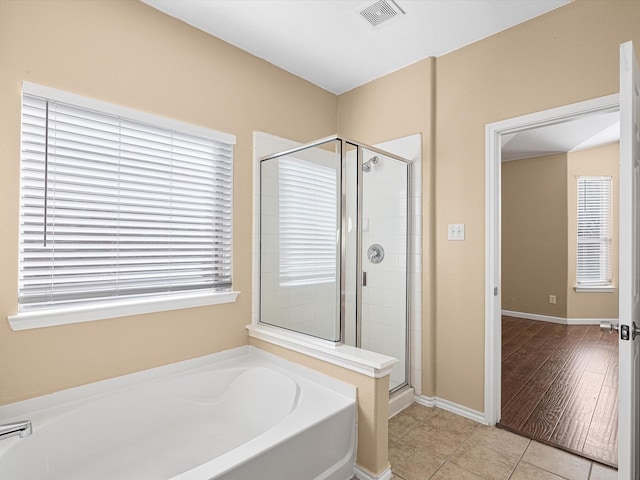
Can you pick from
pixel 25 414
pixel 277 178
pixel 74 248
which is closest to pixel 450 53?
pixel 277 178

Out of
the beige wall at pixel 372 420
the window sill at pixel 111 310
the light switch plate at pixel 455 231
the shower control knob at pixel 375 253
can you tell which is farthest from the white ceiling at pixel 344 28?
the beige wall at pixel 372 420

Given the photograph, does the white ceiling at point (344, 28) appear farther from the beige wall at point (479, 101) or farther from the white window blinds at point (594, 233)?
the white window blinds at point (594, 233)

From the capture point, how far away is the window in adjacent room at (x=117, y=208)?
1.74 metres

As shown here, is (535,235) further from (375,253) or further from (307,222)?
(307,222)

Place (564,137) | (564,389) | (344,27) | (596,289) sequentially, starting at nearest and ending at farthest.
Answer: (344,27), (564,389), (564,137), (596,289)

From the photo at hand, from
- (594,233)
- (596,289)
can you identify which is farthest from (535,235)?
(596,289)

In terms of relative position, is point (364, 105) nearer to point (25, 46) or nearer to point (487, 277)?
point (487, 277)

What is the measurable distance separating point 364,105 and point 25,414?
10.0ft

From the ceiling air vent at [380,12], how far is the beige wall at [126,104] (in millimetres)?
888

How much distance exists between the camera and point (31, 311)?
1717 mm

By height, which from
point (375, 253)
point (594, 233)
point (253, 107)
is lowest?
point (375, 253)

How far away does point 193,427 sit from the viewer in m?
2.05

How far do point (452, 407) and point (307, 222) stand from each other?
5.53 feet

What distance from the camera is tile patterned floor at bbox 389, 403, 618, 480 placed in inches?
73.0
